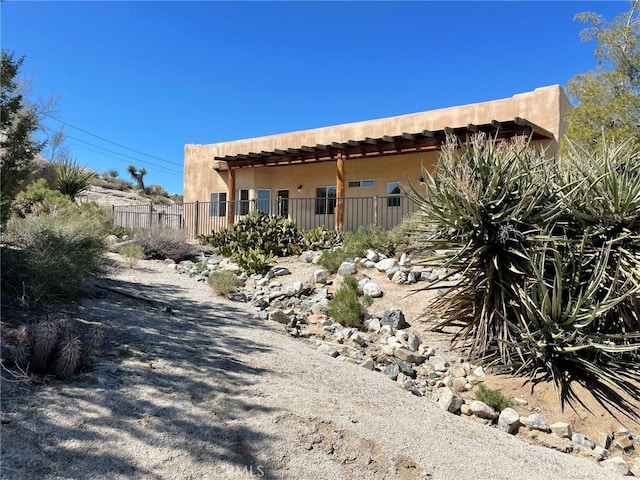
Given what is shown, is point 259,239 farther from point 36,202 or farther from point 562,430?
point 562,430

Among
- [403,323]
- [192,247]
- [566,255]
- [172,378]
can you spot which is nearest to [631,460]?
[566,255]

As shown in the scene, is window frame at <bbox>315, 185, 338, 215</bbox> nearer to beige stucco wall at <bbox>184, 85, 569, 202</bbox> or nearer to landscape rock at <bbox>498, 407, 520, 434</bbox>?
beige stucco wall at <bbox>184, 85, 569, 202</bbox>

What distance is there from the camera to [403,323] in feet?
25.2

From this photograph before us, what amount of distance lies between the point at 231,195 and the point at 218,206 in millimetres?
1669

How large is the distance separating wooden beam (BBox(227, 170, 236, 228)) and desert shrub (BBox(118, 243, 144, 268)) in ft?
19.4

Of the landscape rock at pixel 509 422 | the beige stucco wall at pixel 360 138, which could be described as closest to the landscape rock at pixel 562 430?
the landscape rock at pixel 509 422

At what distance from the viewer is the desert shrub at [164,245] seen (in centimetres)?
1287

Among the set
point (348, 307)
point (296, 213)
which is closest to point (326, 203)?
point (296, 213)

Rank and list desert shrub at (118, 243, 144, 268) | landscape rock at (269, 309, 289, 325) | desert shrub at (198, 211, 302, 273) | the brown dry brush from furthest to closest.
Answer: desert shrub at (198, 211, 302, 273) < desert shrub at (118, 243, 144, 268) < landscape rock at (269, 309, 289, 325) < the brown dry brush

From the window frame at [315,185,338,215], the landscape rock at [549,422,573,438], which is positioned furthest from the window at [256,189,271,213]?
the landscape rock at [549,422,573,438]

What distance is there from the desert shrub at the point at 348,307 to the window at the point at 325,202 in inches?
355

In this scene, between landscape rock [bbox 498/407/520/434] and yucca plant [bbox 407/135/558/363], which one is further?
yucca plant [bbox 407/135/558/363]

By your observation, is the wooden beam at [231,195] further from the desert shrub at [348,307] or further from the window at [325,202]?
the desert shrub at [348,307]

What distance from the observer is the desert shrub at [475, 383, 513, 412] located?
17.2 feet
